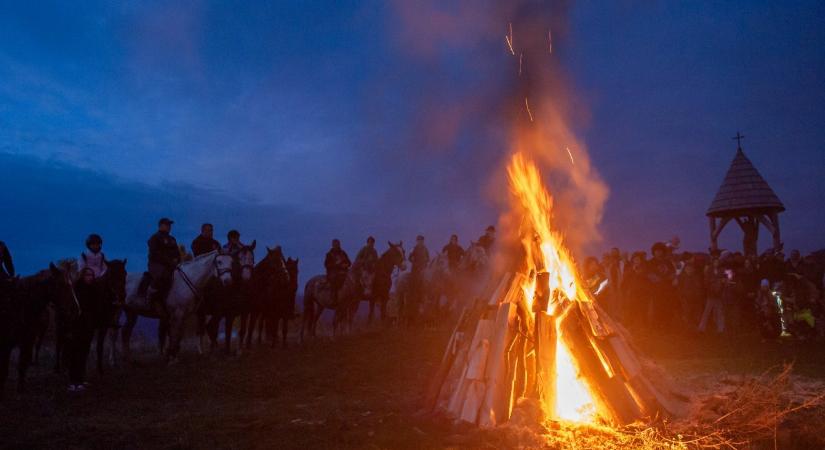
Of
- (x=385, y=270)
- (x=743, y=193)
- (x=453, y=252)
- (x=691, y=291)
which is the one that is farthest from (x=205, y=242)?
(x=743, y=193)

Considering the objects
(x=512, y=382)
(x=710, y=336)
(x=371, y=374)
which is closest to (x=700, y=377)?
(x=512, y=382)

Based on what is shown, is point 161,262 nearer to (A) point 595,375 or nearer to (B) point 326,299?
(B) point 326,299

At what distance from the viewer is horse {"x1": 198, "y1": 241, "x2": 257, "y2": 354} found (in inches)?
464

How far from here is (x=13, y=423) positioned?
6.03 meters

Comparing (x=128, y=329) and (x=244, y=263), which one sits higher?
(x=244, y=263)

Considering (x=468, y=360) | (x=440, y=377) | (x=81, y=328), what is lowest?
(x=440, y=377)

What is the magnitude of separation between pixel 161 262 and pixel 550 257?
27.1 feet

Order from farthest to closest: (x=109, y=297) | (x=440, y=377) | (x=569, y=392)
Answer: (x=109, y=297) → (x=440, y=377) → (x=569, y=392)

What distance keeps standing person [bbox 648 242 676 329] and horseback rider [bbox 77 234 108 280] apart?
13239 millimetres

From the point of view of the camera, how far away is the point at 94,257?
9.19 m

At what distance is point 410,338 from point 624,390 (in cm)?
904

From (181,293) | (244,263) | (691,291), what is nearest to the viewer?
(181,293)

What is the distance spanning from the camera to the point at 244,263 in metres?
11.9

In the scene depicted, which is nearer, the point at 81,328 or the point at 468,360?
the point at 468,360
